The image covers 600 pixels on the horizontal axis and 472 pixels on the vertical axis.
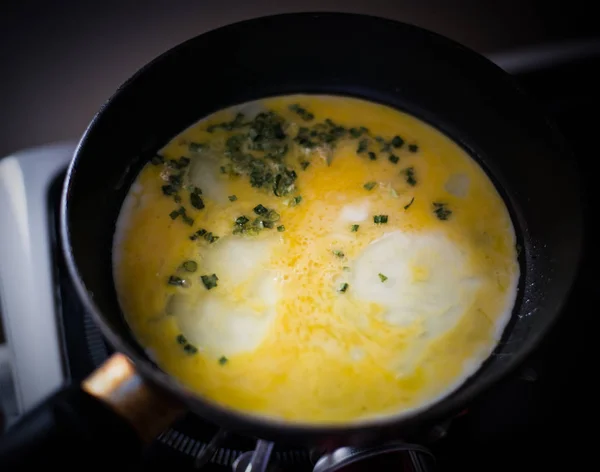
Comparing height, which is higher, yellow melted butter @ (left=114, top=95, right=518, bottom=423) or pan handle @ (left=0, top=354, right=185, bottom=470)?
yellow melted butter @ (left=114, top=95, right=518, bottom=423)

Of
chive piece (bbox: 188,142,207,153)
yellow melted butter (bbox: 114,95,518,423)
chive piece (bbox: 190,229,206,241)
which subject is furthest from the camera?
chive piece (bbox: 188,142,207,153)

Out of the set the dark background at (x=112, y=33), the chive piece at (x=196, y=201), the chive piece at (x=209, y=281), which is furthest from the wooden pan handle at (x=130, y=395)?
the dark background at (x=112, y=33)

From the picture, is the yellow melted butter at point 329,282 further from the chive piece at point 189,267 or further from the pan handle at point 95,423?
the pan handle at point 95,423

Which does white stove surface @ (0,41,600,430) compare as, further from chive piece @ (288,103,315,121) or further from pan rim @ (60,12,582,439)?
chive piece @ (288,103,315,121)

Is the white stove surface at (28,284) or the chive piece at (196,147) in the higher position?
the chive piece at (196,147)

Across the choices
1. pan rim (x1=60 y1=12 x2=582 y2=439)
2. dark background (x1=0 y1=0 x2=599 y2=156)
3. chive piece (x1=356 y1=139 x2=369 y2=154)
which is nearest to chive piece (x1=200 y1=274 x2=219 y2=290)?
pan rim (x1=60 y1=12 x2=582 y2=439)

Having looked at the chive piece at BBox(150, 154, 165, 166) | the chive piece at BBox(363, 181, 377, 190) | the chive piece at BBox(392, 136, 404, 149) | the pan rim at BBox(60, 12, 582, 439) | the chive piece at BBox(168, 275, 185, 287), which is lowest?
the pan rim at BBox(60, 12, 582, 439)

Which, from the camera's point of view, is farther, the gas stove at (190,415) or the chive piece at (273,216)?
the chive piece at (273,216)
